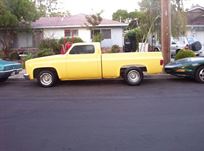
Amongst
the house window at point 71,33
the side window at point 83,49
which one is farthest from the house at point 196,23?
the side window at point 83,49

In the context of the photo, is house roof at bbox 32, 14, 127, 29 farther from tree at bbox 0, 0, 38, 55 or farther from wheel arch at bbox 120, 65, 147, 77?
wheel arch at bbox 120, 65, 147, 77

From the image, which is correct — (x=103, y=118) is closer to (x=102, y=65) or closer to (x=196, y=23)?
(x=102, y=65)

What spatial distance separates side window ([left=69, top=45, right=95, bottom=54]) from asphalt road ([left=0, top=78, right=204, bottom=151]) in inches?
50.0

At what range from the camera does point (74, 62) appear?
1301 centimetres

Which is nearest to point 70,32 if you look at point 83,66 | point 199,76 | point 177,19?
point 177,19

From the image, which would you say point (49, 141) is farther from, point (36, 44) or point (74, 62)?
point (36, 44)

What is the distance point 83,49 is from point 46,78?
1656 millimetres

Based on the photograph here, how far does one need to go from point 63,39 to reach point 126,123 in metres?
23.7

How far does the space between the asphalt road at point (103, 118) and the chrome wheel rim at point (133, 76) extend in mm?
376

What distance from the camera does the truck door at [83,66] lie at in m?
13.0

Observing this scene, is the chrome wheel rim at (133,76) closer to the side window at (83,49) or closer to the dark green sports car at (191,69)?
the side window at (83,49)

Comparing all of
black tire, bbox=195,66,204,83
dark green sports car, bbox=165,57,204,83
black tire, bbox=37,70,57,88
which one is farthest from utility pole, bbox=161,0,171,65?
black tire, bbox=37,70,57,88

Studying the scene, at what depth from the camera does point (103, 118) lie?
7.93m

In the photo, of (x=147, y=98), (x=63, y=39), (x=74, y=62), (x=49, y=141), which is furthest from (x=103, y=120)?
(x=63, y=39)
